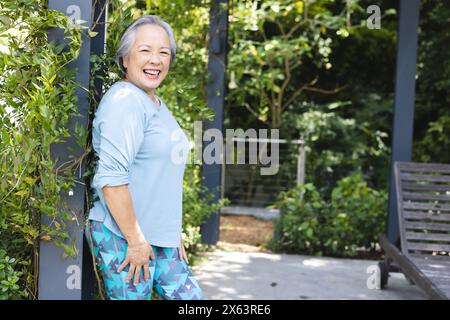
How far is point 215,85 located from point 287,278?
1823mm

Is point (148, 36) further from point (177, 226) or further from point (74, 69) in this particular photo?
point (177, 226)

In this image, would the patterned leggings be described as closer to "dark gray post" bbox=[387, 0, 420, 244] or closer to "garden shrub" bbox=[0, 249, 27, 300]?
"garden shrub" bbox=[0, 249, 27, 300]

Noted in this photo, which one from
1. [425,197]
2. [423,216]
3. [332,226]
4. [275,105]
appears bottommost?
[332,226]

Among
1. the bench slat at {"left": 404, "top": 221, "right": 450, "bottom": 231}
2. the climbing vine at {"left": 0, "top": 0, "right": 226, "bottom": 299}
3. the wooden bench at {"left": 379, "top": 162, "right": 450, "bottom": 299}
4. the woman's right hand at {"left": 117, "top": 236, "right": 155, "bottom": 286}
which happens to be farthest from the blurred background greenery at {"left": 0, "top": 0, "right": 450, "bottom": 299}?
the bench slat at {"left": 404, "top": 221, "right": 450, "bottom": 231}

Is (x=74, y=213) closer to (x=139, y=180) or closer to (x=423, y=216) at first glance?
(x=139, y=180)

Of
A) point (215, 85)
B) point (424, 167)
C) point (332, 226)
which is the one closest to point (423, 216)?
point (424, 167)

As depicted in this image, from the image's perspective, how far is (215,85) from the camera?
5176 millimetres

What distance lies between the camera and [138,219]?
70.9 inches

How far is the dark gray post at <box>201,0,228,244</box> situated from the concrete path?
37 cm

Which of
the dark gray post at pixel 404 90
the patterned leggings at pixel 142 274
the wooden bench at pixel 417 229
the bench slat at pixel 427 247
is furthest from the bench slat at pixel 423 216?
the patterned leggings at pixel 142 274

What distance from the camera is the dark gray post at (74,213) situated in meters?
1.89

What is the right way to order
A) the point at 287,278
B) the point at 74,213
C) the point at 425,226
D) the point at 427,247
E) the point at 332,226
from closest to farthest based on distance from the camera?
the point at 74,213, the point at 427,247, the point at 425,226, the point at 287,278, the point at 332,226
